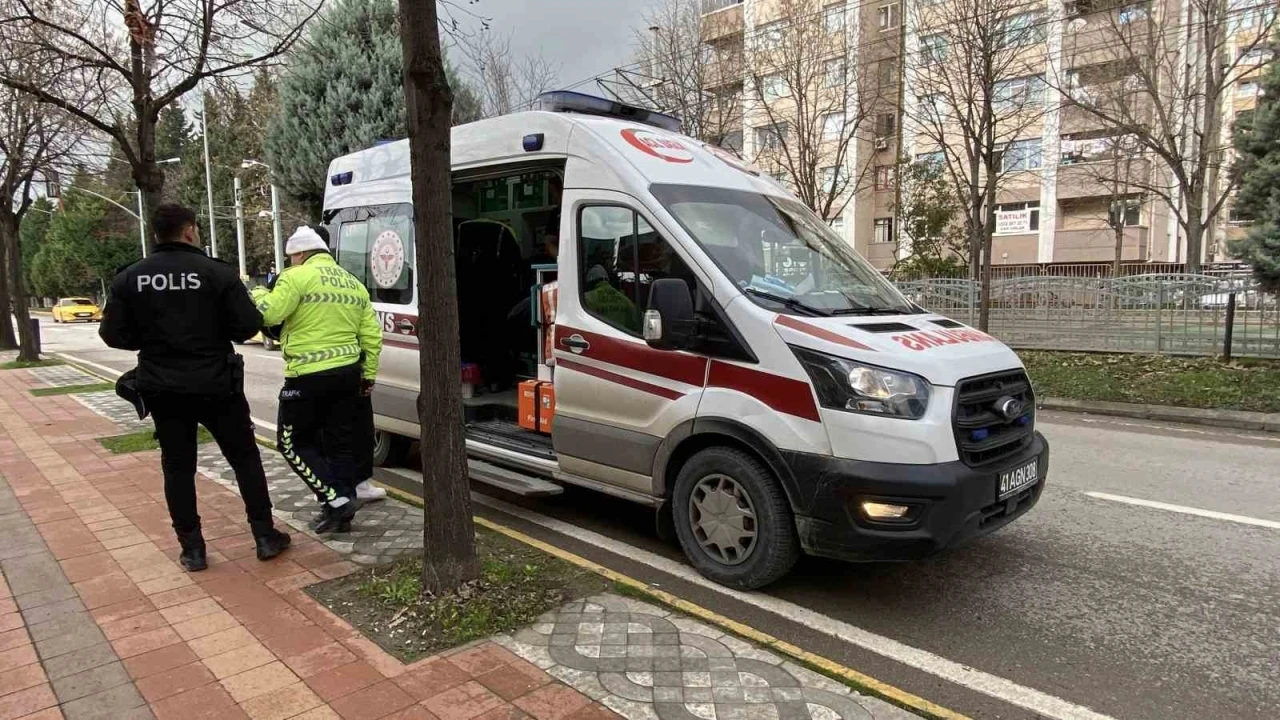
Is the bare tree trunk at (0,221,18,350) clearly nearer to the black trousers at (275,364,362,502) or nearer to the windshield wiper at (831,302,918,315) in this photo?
the black trousers at (275,364,362,502)

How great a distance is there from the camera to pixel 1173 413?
9.48m

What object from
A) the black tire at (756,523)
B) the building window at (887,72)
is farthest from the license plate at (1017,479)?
the building window at (887,72)

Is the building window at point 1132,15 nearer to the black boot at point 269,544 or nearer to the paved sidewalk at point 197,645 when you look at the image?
the black boot at point 269,544

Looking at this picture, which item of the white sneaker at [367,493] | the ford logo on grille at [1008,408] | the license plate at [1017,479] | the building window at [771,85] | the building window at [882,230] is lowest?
the white sneaker at [367,493]

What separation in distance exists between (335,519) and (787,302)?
123 inches

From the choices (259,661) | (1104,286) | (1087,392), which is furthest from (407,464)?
(1104,286)

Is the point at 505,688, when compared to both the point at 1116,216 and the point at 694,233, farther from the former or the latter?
the point at 1116,216

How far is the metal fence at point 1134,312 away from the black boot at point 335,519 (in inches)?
427

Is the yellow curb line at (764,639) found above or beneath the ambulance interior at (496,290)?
beneath

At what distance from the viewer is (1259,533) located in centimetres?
497

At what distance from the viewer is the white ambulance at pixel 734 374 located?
361 centimetres

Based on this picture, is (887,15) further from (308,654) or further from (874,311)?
(308,654)

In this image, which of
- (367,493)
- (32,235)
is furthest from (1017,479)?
(32,235)

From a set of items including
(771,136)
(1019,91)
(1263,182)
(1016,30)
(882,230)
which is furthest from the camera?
(882,230)
